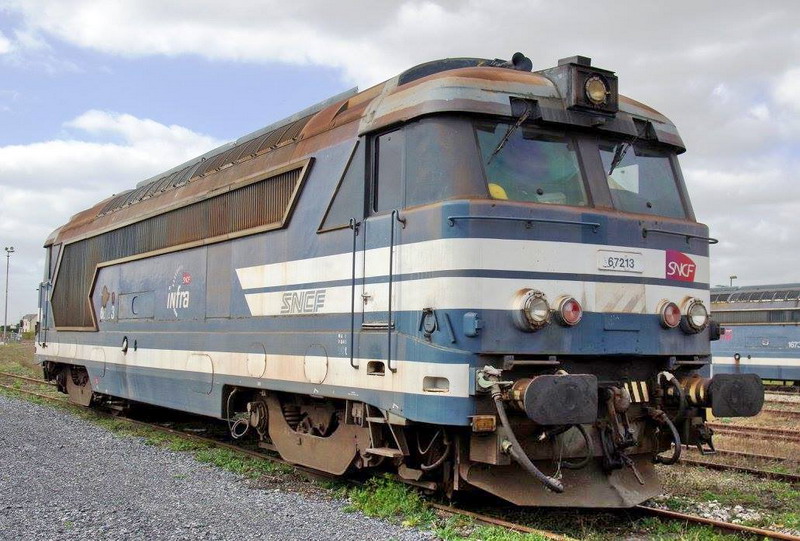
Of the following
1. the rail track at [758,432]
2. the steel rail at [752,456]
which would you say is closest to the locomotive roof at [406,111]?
the steel rail at [752,456]

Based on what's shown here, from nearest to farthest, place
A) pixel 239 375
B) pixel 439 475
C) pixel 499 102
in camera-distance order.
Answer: pixel 499 102, pixel 439 475, pixel 239 375

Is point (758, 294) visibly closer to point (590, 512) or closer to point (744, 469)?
point (744, 469)

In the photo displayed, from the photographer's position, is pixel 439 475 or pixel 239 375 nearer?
pixel 439 475

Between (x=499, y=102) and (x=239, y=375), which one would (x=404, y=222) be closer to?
(x=499, y=102)

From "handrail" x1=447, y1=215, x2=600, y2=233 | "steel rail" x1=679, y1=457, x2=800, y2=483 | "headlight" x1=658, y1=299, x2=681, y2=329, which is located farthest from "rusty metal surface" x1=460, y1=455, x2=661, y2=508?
"steel rail" x1=679, y1=457, x2=800, y2=483

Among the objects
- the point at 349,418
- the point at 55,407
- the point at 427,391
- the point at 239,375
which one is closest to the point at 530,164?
the point at 427,391

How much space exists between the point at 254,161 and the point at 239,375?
8.07 feet

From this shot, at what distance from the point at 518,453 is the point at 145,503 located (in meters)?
→ 3.55

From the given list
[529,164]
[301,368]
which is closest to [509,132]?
[529,164]

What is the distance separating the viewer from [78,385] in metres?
15.4

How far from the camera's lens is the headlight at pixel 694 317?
725 cm

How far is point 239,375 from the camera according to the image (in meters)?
9.10

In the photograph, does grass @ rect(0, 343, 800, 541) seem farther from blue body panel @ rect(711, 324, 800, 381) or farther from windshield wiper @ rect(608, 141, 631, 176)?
blue body panel @ rect(711, 324, 800, 381)

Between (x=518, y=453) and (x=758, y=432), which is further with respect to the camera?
(x=758, y=432)
